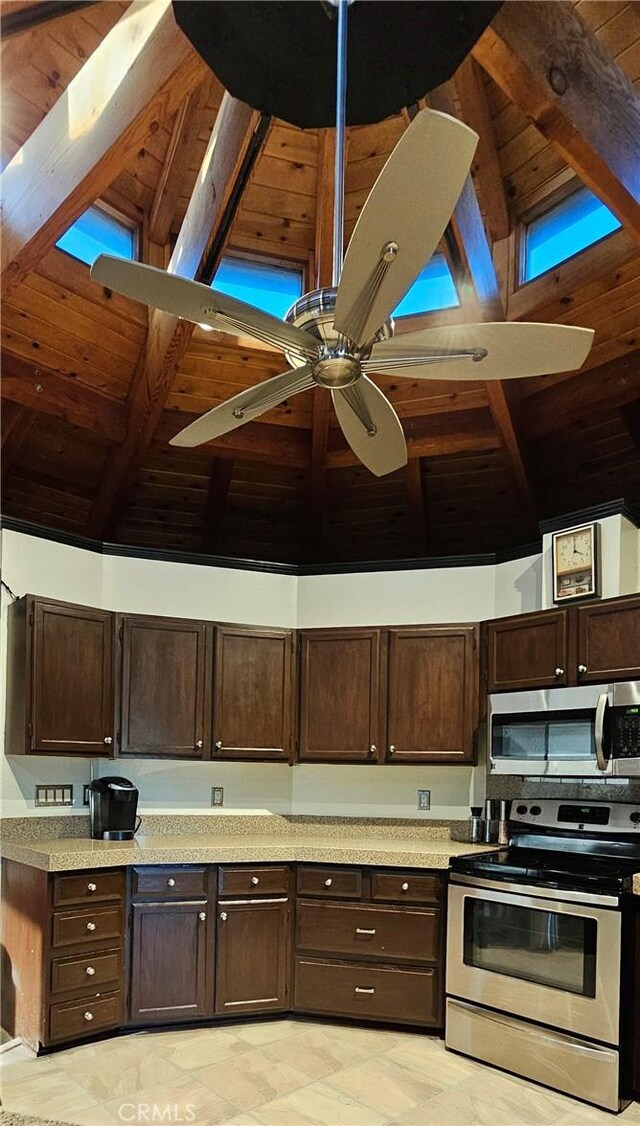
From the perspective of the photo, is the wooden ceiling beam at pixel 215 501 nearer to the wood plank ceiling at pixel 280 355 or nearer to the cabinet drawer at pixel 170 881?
the wood plank ceiling at pixel 280 355

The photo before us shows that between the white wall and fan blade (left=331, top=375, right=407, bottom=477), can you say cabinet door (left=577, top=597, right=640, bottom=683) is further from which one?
fan blade (left=331, top=375, right=407, bottom=477)

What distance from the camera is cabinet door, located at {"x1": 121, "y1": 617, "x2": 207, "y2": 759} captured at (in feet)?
14.3

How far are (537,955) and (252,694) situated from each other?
1.96 metres

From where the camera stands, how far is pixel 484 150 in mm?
3691

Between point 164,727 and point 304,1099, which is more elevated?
point 164,727

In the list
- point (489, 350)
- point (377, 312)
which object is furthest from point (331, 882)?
point (377, 312)

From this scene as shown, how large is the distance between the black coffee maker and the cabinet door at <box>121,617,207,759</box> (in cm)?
20

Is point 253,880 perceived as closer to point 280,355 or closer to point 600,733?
point 600,733

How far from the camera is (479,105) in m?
3.50

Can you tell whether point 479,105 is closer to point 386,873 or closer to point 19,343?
point 19,343

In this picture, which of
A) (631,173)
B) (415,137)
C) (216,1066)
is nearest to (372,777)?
→ (216,1066)

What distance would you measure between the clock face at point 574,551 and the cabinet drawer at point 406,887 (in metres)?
1.62

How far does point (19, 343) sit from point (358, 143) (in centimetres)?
183

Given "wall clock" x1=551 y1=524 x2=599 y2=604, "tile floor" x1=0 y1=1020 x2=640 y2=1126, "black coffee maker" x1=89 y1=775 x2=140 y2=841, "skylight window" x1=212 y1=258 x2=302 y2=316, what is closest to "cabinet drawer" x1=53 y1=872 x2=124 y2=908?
"black coffee maker" x1=89 y1=775 x2=140 y2=841
